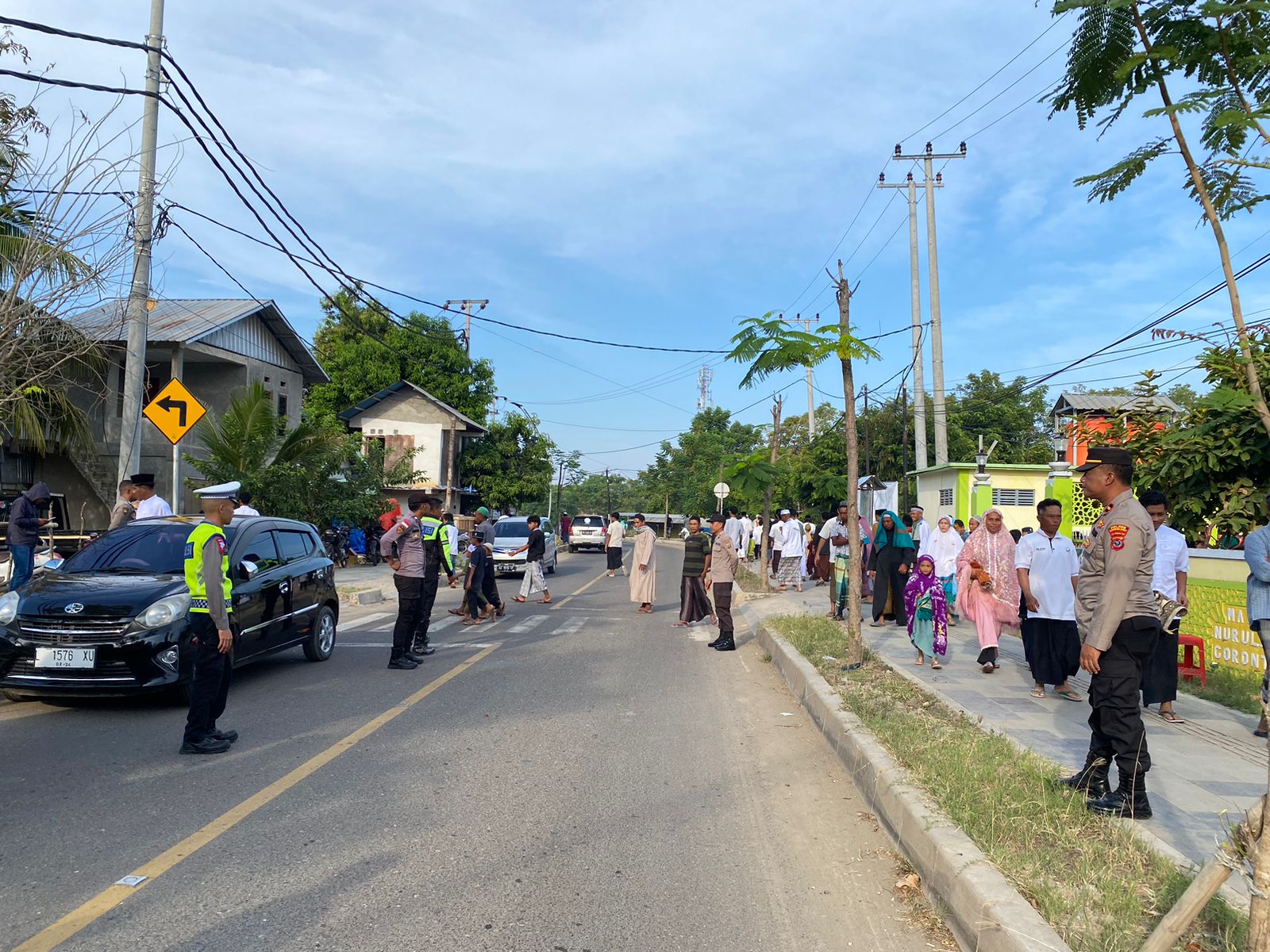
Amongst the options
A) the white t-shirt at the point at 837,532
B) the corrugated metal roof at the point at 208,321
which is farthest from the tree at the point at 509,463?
the white t-shirt at the point at 837,532

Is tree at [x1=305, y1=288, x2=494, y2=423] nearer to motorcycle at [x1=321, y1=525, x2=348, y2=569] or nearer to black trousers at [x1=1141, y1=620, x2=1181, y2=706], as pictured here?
motorcycle at [x1=321, y1=525, x2=348, y2=569]

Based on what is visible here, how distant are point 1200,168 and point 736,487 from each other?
1659cm

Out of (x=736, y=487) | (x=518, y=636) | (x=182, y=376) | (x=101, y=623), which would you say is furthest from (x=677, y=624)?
(x=182, y=376)

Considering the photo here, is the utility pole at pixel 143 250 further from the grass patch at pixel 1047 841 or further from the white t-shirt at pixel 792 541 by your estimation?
the white t-shirt at pixel 792 541

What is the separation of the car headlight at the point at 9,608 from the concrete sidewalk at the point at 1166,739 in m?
7.59

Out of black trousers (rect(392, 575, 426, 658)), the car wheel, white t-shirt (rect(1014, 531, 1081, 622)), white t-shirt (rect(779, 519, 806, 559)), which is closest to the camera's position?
white t-shirt (rect(1014, 531, 1081, 622))

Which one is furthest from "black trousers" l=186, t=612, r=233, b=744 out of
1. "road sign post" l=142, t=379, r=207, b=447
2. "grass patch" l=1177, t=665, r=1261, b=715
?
"grass patch" l=1177, t=665, r=1261, b=715

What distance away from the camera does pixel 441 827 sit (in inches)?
184

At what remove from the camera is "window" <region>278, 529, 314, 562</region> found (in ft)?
31.1

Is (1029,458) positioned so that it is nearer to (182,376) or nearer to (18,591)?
(182,376)

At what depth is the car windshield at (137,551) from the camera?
7809 mm

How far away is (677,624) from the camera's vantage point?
47.7 feet

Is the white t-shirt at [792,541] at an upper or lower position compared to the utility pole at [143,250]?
lower

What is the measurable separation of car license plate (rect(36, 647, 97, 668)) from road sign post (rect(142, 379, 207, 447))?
5385 millimetres
